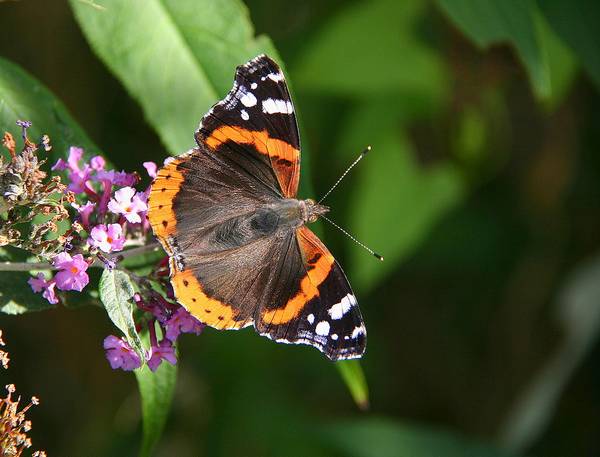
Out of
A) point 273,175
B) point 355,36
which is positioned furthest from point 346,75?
point 273,175

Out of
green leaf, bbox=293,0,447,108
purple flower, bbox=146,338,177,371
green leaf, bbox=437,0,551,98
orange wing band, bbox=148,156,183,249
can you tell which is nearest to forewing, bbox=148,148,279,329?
orange wing band, bbox=148,156,183,249

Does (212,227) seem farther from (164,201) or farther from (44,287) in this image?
(44,287)

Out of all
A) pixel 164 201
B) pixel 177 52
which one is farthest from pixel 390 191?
pixel 164 201

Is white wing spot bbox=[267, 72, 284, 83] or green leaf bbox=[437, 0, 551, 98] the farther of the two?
green leaf bbox=[437, 0, 551, 98]

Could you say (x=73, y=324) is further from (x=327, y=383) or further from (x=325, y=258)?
(x=325, y=258)

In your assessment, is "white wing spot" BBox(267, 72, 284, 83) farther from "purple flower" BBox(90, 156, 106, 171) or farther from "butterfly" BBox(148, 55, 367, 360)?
"purple flower" BBox(90, 156, 106, 171)

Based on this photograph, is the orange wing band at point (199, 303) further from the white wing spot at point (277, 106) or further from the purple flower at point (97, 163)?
the white wing spot at point (277, 106)
